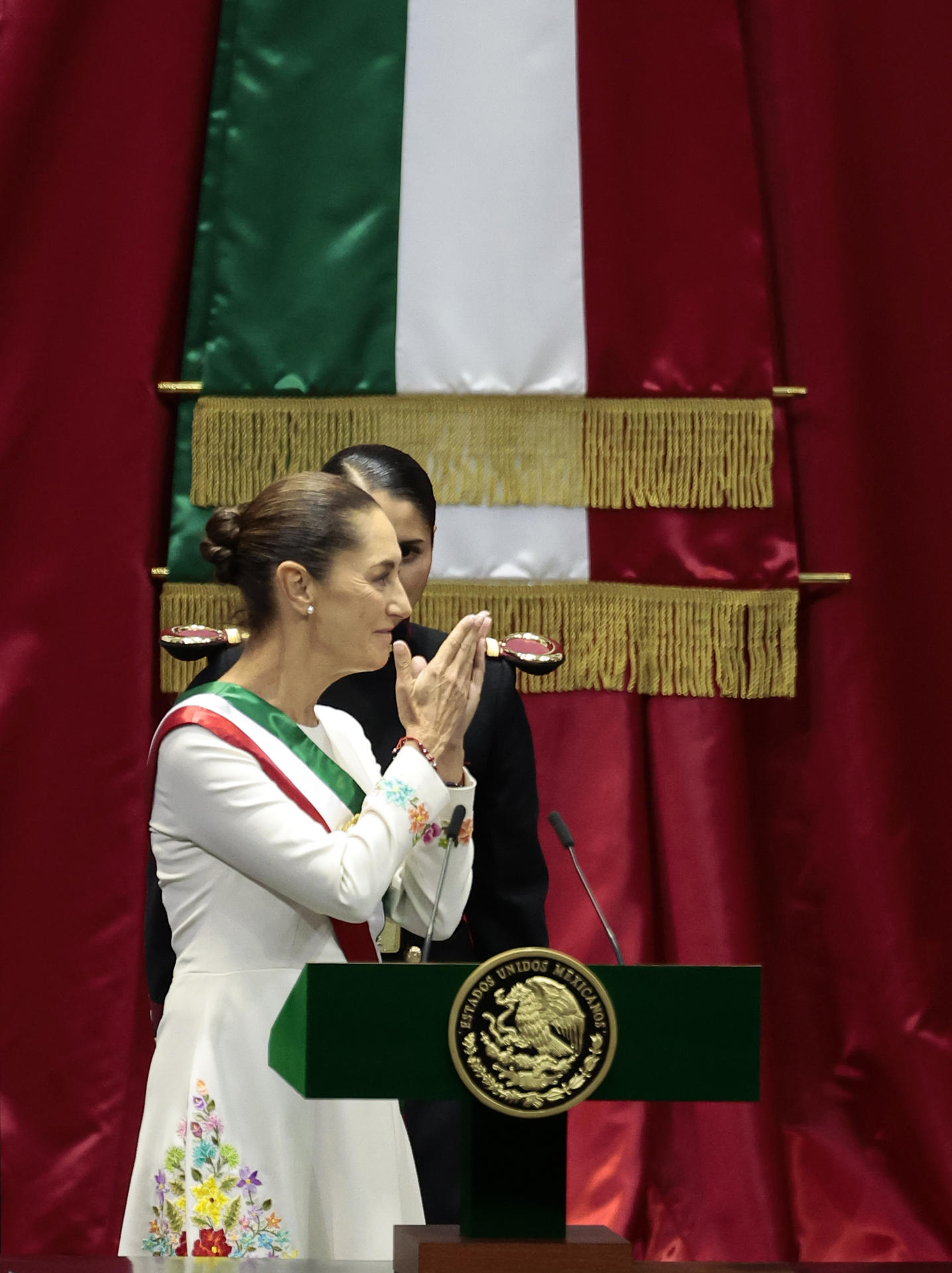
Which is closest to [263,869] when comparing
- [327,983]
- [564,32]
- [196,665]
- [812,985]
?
[327,983]

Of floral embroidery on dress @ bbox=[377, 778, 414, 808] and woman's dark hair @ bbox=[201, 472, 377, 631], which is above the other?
woman's dark hair @ bbox=[201, 472, 377, 631]

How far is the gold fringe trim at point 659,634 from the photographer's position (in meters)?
2.68

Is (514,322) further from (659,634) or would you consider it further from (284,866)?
(284,866)

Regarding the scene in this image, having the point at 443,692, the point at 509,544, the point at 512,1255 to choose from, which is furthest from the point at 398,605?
the point at 509,544

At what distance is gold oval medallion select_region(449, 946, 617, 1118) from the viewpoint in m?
1.09

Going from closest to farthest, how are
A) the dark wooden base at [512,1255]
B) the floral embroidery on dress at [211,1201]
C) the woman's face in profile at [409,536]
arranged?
1. the dark wooden base at [512,1255]
2. the floral embroidery on dress at [211,1201]
3. the woman's face in profile at [409,536]

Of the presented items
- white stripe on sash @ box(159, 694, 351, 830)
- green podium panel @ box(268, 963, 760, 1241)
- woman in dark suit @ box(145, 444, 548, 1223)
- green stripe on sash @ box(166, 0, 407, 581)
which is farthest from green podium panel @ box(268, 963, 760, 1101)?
green stripe on sash @ box(166, 0, 407, 581)

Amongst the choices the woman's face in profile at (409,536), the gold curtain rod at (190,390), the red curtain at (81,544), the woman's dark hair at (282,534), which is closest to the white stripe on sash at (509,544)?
the gold curtain rod at (190,390)

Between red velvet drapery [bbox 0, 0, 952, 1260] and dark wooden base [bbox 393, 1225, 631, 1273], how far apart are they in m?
1.58

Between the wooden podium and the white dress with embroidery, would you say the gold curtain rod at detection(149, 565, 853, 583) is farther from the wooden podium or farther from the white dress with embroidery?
the wooden podium

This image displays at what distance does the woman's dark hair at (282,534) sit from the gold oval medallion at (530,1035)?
0.55 m

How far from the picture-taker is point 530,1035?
1100 mm

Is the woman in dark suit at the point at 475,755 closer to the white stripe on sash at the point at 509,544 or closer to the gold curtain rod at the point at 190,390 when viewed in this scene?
the white stripe on sash at the point at 509,544

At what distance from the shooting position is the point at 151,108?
9.02 ft
